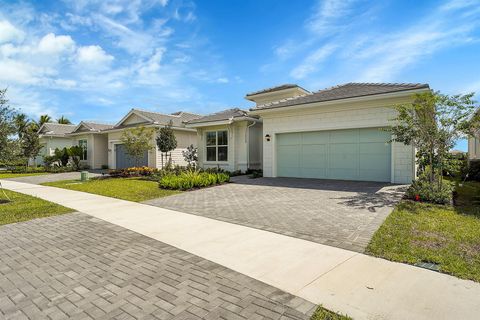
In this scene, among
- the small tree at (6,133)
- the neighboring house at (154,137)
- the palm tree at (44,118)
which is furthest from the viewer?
the palm tree at (44,118)

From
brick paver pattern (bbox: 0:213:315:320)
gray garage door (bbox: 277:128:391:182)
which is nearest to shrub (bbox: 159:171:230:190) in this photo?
gray garage door (bbox: 277:128:391:182)

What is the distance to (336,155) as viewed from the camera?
13242 mm

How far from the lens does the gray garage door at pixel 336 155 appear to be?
39.9 ft

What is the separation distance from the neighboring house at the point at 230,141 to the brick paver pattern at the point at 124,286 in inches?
520


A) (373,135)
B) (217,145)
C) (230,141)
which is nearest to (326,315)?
(373,135)

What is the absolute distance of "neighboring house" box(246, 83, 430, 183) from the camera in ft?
37.8

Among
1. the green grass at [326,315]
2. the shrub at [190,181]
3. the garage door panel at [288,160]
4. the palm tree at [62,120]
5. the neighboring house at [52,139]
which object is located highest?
the palm tree at [62,120]

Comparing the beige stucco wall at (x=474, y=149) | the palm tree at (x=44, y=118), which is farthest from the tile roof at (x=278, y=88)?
the palm tree at (x=44, y=118)

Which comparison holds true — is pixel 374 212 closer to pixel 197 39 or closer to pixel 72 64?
pixel 197 39

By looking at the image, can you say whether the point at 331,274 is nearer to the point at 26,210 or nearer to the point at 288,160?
the point at 26,210

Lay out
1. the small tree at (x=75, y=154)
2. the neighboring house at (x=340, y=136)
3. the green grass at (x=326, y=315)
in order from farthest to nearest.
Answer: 1. the small tree at (x=75, y=154)
2. the neighboring house at (x=340, y=136)
3. the green grass at (x=326, y=315)

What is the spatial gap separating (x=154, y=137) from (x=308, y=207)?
52.5ft

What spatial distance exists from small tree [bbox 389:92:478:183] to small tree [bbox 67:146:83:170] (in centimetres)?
2702

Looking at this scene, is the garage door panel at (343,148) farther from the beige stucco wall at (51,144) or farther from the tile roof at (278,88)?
the beige stucco wall at (51,144)
